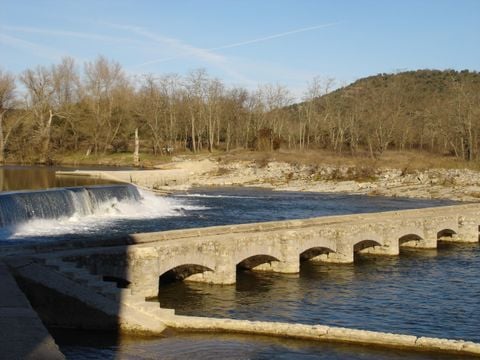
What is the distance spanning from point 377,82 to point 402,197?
112m

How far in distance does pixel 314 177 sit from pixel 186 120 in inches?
1483

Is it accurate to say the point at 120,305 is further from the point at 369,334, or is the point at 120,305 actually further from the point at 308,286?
the point at 308,286

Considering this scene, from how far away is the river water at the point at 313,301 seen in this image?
14.9 meters

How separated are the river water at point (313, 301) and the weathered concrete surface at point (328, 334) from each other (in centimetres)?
27

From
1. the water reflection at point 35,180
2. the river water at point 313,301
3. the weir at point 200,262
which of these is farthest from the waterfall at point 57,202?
the weir at point 200,262

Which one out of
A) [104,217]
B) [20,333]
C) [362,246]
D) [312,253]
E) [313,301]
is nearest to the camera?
[20,333]

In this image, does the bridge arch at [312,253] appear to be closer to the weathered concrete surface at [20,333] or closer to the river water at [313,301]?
the river water at [313,301]

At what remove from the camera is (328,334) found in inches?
620

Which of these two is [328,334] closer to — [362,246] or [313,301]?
[313,301]

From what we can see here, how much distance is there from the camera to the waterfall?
102 ft

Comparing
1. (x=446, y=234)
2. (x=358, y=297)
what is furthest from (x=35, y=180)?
(x=358, y=297)

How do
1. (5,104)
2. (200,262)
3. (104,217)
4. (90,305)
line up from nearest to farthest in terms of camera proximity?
(90,305), (200,262), (104,217), (5,104)

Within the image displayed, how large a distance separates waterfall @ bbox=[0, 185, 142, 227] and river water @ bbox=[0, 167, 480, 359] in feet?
2.23

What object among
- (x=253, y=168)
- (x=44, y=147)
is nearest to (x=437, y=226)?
(x=253, y=168)
